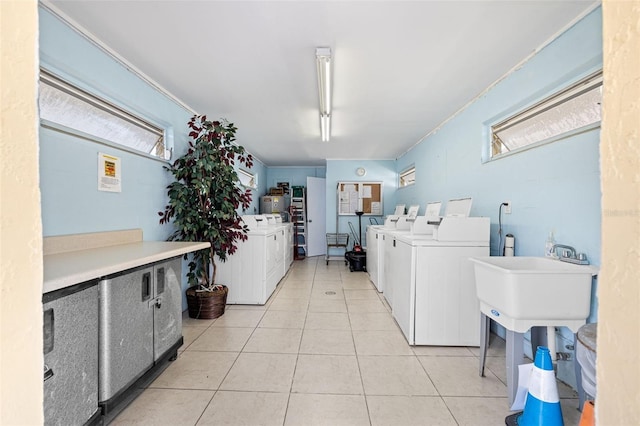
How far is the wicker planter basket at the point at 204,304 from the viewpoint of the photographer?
3076 millimetres

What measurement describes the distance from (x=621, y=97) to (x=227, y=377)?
2.38m

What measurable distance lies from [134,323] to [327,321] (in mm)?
1884

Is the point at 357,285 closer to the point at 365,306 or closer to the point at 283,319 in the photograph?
the point at 365,306

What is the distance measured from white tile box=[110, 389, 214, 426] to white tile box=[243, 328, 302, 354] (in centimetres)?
64

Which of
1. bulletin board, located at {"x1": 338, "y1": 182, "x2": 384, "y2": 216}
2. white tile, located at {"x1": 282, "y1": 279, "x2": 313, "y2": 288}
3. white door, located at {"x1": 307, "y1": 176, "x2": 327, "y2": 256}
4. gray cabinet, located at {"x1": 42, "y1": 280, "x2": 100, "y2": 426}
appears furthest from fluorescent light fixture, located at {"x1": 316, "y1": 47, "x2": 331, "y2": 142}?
white door, located at {"x1": 307, "y1": 176, "x2": 327, "y2": 256}

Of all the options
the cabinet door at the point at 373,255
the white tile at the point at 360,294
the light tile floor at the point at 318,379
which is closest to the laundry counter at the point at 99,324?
the light tile floor at the point at 318,379

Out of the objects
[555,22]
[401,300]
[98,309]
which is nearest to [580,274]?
[401,300]

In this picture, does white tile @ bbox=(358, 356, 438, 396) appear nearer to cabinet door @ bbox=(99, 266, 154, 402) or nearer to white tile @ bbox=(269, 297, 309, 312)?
white tile @ bbox=(269, 297, 309, 312)

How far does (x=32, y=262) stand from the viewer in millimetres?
485

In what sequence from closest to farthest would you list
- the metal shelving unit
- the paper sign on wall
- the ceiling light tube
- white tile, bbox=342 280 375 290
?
the paper sign on wall → the ceiling light tube → white tile, bbox=342 280 375 290 → the metal shelving unit

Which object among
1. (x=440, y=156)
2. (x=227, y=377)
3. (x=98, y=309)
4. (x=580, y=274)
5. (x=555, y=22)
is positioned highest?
(x=555, y=22)

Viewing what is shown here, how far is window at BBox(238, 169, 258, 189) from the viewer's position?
5594 millimetres

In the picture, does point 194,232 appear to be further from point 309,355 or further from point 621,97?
point 621,97

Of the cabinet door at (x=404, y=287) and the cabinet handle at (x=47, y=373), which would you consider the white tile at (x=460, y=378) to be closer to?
the cabinet door at (x=404, y=287)
